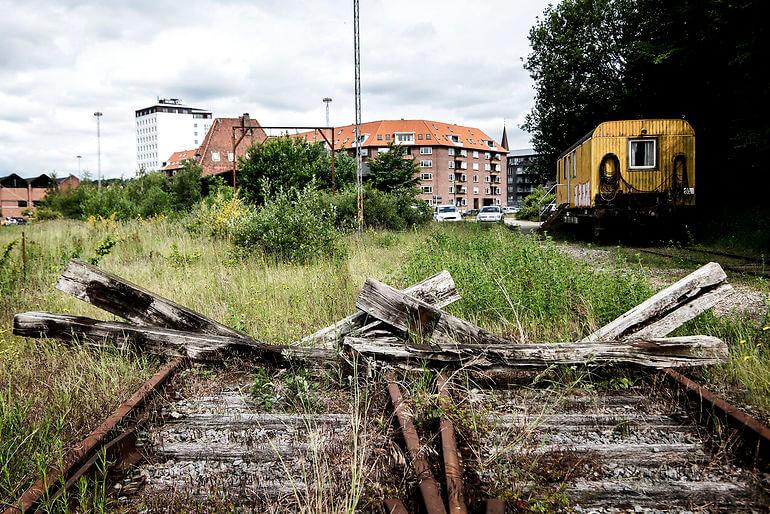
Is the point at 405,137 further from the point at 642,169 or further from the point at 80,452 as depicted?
the point at 80,452

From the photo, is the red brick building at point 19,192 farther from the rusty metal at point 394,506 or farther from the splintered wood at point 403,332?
the rusty metal at point 394,506

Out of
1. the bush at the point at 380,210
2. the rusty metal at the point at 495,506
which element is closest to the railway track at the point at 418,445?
the rusty metal at the point at 495,506

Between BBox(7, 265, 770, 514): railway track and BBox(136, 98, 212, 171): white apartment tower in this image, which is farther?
BBox(136, 98, 212, 171): white apartment tower

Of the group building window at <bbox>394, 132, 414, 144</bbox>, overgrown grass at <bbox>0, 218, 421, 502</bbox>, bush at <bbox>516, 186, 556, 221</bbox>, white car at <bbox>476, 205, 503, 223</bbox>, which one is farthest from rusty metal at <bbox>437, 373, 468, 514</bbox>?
building window at <bbox>394, 132, 414, 144</bbox>

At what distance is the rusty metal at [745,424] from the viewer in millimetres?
2848

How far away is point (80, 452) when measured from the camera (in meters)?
2.70

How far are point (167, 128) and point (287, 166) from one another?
148913mm

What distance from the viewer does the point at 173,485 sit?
2.67m

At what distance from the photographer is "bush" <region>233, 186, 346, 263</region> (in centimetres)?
1076

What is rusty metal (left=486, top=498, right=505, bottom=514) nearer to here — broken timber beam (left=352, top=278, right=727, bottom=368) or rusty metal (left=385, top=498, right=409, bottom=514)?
rusty metal (left=385, top=498, right=409, bottom=514)

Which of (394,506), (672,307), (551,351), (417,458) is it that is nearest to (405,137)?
(672,307)

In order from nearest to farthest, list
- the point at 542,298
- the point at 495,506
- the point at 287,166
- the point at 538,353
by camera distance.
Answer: the point at 495,506 → the point at 538,353 → the point at 542,298 → the point at 287,166

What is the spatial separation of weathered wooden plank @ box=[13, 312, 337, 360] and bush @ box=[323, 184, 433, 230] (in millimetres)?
12907

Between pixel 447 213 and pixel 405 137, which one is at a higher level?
pixel 405 137
